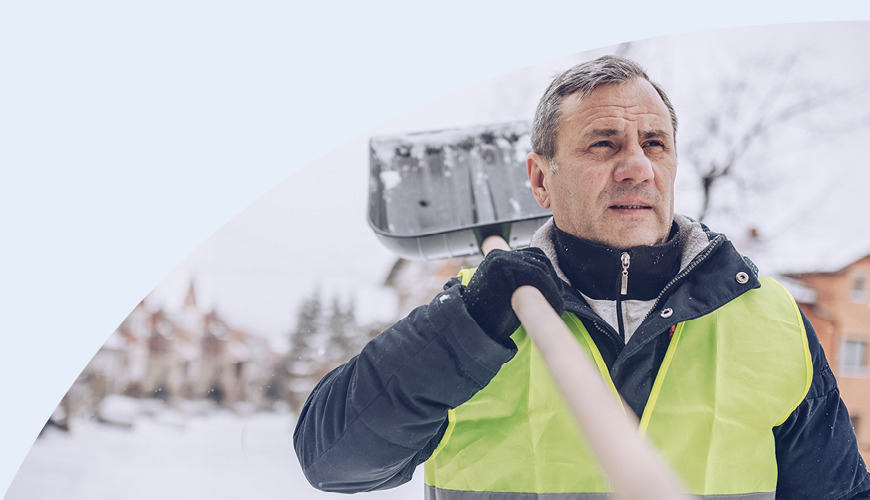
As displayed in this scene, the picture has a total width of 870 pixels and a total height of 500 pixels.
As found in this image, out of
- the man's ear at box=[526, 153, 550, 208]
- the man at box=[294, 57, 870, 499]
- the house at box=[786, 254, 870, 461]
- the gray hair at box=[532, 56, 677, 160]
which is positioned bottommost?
the house at box=[786, 254, 870, 461]

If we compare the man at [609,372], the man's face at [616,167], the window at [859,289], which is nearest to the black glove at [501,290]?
the man at [609,372]

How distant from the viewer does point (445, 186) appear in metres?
2.34

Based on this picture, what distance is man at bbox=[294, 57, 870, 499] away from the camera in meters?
1.04

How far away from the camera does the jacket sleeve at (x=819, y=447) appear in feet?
3.82

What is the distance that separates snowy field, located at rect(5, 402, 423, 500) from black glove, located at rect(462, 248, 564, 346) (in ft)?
7.19

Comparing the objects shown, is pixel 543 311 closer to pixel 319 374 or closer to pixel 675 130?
pixel 675 130

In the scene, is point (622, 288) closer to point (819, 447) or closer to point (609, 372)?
point (609, 372)

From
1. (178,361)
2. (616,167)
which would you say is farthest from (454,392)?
(178,361)

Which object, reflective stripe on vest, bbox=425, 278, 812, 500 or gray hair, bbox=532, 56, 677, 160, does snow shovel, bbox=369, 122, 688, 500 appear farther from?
reflective stripe on vest, bbox=425, 278, 812, 500

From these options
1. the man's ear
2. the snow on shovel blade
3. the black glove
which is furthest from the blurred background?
the black glove

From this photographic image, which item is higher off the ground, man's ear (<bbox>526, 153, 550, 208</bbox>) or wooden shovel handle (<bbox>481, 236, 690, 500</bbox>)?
man's ear (<bbox>526, 153, 550, 208</bbox>)

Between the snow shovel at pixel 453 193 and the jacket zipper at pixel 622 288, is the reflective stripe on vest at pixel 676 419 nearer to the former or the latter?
the jacket zipper at pixel 622 288

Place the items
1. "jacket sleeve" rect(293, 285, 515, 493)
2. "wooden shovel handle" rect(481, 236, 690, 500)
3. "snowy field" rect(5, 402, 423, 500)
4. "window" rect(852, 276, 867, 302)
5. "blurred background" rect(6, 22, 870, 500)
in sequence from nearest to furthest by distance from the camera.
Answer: "wooden shovel handle" rect(481, 236, 690, 500)
"jacket sleeve" rect(293, 285, 515, 493)
"snowy field" rect(5, 402, 423, 500)
"blurred background" rect(6, 22, 870, 500)
"window" rect(852, 276, 867, 302)

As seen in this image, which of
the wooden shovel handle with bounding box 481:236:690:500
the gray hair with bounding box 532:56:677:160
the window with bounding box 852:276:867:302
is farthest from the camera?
the window with bounding box 852:276:867:302
